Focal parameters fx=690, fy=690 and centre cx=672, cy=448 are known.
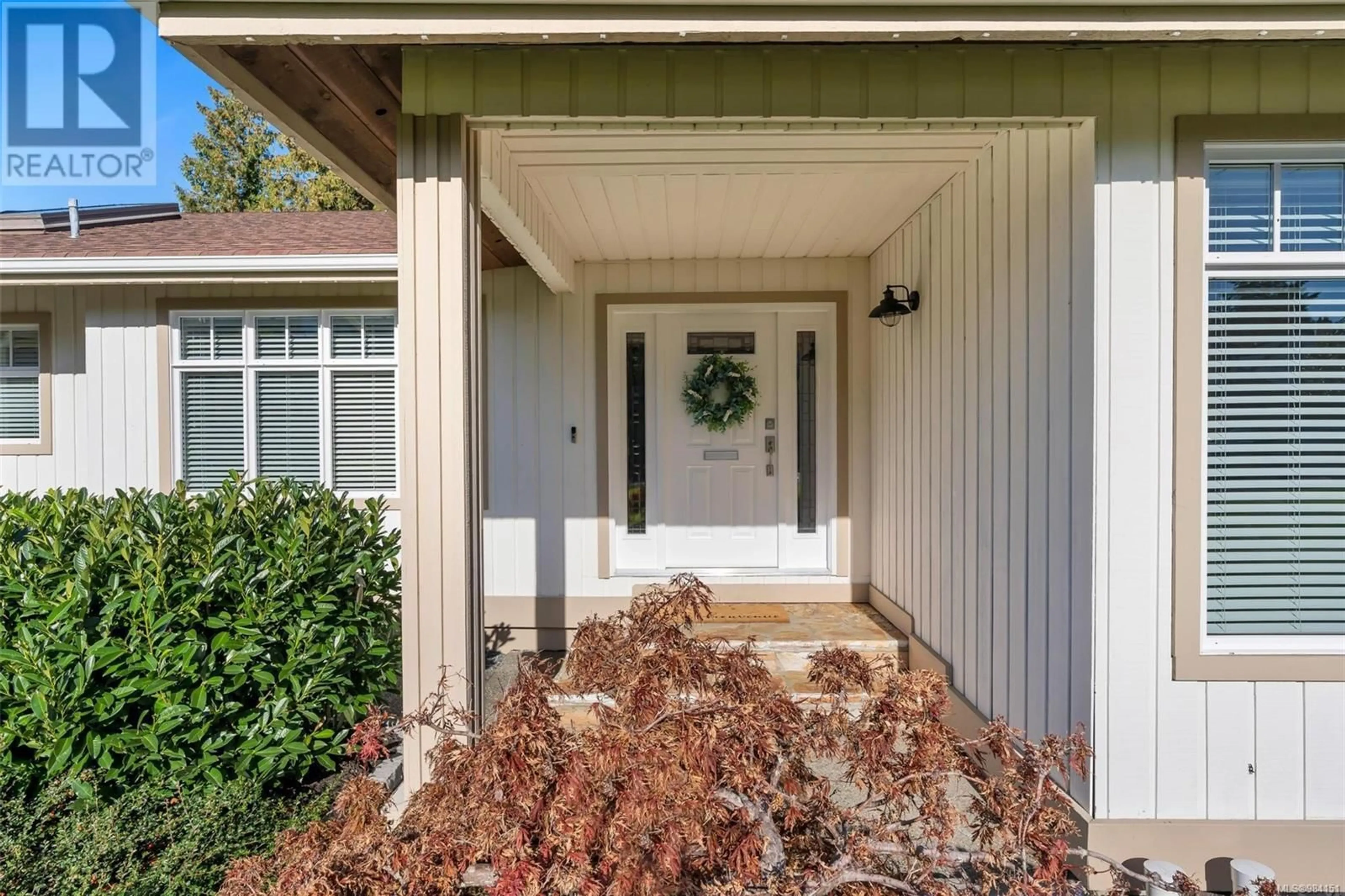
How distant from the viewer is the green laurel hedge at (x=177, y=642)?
253 centimetres

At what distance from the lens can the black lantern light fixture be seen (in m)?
4.01

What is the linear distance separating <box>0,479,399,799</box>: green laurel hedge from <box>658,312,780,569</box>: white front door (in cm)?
243

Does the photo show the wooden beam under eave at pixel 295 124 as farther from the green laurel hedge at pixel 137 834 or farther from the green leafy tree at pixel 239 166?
the green leafy tree at pixel 239 166

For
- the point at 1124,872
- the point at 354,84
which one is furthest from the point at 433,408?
the point at 1124,872

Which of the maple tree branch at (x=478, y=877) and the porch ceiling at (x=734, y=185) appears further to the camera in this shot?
the porch ceiling at (x=734, y=185)

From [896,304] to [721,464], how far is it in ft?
5.64

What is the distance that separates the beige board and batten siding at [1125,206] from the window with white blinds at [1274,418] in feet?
0.56

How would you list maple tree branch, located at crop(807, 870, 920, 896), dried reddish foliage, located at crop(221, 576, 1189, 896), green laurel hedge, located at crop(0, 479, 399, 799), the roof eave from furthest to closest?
the roof eave, green laurel hedge, located at crop(0, 479, 399, 799), maple tree branch, located at crop(807, 870, 920, 896), dried reddish foliage, located at crop(221, 576, 1189, 896)

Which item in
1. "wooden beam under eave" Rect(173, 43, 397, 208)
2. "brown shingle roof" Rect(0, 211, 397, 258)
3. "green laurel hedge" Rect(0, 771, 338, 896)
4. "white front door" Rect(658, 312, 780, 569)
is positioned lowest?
"green laurel hedge" Rect(0, 771, 338, 896)

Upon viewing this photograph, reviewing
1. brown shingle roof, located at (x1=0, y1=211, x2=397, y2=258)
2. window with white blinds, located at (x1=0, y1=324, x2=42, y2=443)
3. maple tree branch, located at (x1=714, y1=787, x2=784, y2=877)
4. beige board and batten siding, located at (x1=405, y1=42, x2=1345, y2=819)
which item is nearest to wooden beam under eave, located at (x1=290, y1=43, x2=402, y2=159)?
beige board and batten siding, located at (x1=405, y1=42, x2=1345, y2=819)

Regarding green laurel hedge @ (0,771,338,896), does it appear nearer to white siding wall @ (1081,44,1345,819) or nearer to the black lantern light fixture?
white siding wall @ (1081,44,1345,819)

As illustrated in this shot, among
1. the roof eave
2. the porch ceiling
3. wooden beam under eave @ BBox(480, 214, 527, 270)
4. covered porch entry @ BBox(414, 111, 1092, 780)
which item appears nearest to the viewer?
covered porch entry @ BBox(414, 111, 1092, 780)

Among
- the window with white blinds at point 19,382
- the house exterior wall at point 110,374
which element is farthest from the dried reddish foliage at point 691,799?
the window with white blinds at point 19,382

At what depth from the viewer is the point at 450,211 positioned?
232cm
